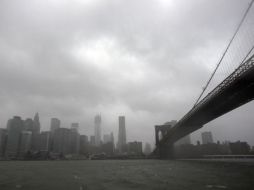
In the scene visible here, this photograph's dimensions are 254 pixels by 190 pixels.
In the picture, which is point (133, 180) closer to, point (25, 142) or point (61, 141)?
point (61, 141)

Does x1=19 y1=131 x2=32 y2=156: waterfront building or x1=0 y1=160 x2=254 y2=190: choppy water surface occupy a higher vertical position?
x1=19 y1=131 x2=32 y2=156: waterfront building

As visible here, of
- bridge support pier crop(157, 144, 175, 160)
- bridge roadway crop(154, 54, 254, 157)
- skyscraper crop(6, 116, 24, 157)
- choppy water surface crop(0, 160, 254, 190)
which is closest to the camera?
choppy water surface crop(0, 160, 254, 190)

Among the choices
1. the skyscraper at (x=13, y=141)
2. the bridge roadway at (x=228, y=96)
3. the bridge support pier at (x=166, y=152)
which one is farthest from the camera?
the skyscraper at (x=13, y=141)

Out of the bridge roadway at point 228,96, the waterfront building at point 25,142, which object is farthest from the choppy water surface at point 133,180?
the waterfront building at point 25,142

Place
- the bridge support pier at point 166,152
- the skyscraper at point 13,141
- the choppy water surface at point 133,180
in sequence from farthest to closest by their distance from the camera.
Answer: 1. the skyscraper at point 13,141
2. the bridge support pier at point 166,152
3. the choppy water surface at point 133,180

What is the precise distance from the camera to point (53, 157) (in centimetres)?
15050

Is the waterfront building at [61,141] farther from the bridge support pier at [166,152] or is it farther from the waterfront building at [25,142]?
the bridge support pier at [166,152]

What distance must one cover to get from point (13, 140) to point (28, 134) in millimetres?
12518

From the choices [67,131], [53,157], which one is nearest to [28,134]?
[67,131]

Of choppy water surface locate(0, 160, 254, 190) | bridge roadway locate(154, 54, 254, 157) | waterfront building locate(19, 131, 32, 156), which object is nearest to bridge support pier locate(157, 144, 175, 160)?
bridge roadway locate(154, 54, 254, 157)

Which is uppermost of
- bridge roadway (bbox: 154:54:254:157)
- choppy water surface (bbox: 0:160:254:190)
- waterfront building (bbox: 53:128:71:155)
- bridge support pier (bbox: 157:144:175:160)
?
waterfront building (bbox: 53:128:71:155)

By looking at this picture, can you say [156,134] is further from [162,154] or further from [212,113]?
[212,113]

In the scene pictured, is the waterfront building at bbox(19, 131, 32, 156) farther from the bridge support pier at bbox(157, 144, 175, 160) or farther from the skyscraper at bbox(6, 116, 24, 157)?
the bridge support pier at bbox(157, 144, 175, 160)

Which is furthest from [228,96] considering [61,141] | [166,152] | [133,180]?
[61,141]
